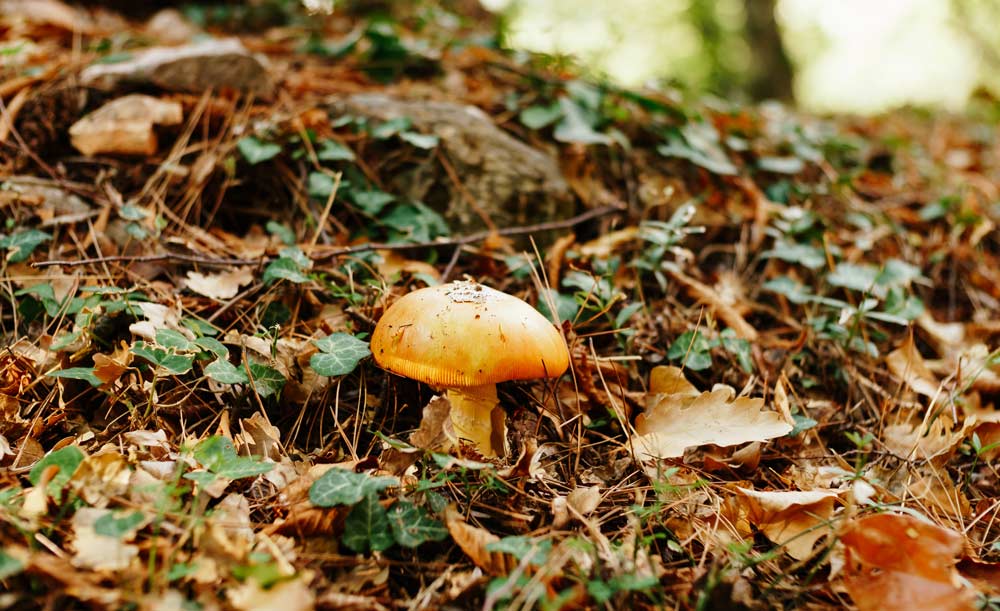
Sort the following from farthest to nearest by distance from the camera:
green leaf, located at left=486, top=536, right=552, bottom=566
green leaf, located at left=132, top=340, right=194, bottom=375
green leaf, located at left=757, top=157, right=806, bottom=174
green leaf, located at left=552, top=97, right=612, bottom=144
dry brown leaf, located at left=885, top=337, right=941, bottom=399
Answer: green leaf, located at left=757, top=157, right=806, bottom=174
green leaf, located at left=552, top=97, right=612, bottom=144
dry brown leaf, located at left=885, top=337, right=941, bottom=399
green leaf, located at left=132, top=340, right=194, bottom=375
green leaf, located at left=486, top=536, right=552, bottom=566

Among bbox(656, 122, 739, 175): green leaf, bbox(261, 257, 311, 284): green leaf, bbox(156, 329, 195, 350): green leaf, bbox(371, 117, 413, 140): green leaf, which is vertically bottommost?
bbox(156, 329, 195, 350): green leaf

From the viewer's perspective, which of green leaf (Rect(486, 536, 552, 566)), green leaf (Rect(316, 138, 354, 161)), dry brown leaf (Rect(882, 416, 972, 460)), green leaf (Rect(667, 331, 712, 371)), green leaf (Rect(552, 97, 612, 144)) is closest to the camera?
green leaf (Rect(486, 536, 552, 566))

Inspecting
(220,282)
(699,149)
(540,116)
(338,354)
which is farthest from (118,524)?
(699,149)

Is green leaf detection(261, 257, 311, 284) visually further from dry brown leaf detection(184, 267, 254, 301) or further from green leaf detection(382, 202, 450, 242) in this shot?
green leaf detection(382, 202, 450, 242)

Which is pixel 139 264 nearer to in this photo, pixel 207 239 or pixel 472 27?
pixel 207 239

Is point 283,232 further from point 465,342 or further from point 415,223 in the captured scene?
point 465,342

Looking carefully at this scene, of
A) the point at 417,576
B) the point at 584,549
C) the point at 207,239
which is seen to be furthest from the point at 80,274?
the point at 584,549

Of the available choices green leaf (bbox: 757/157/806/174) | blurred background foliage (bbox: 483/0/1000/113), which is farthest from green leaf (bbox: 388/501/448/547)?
blurred background foliage (bbox: 483/0/1000/113)
